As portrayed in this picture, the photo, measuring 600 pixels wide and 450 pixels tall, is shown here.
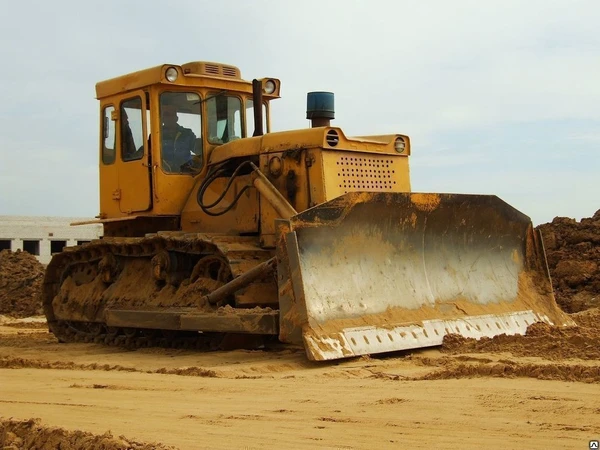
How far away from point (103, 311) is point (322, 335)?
383 cm

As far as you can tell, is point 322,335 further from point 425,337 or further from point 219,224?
point 219,224

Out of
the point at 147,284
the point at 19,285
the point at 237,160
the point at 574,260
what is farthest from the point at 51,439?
the point at 19,285

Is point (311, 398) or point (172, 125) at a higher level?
point (172, 125)

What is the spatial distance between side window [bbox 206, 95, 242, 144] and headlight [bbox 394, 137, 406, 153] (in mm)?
1881

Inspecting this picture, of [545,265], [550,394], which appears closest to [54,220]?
[545,265]

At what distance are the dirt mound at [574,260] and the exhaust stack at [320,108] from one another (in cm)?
567

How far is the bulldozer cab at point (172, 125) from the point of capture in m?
11.1

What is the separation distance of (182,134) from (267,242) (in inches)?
73.3

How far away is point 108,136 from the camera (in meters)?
12.0

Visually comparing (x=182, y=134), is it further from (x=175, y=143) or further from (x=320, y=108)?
(x=320, y=108)

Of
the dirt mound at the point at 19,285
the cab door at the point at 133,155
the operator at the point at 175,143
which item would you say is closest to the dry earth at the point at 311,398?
the cab door at the point at 133,155

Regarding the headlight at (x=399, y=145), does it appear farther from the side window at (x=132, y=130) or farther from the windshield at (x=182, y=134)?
the side window at (x=132, y=130)

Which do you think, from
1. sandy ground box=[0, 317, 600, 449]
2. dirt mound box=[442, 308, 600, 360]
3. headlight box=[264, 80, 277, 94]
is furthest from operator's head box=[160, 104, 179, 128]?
dirt mound box=[442, 308, 600, 360]

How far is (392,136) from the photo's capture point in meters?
10.8
